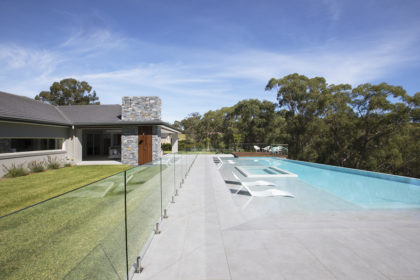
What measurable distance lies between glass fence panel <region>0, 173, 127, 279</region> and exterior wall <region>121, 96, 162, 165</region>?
13.5 metres

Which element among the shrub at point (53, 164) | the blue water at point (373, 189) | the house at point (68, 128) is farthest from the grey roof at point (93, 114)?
the blue water at point (373, 189)

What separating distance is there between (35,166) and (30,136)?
1877 mm

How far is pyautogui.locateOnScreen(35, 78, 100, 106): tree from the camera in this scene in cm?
3975

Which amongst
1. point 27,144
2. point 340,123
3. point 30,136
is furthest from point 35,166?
point 340,123

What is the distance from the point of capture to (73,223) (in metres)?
1.59

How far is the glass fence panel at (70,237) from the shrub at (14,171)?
12.4 meters

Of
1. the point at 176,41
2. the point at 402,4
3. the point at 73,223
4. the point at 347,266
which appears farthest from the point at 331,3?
the point at 73,223

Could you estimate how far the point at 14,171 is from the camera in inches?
415

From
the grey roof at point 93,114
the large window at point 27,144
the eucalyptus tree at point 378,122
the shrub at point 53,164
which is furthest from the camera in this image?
the eucalyptus tree at point 378,122

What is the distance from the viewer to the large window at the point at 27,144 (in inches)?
426

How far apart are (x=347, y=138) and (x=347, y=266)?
24.2 metres

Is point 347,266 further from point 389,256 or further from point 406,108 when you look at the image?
point 406,108

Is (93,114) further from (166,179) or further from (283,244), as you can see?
(283,244)

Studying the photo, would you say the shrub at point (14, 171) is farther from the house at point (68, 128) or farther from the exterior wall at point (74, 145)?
the exterior wall at point (74, 145)
